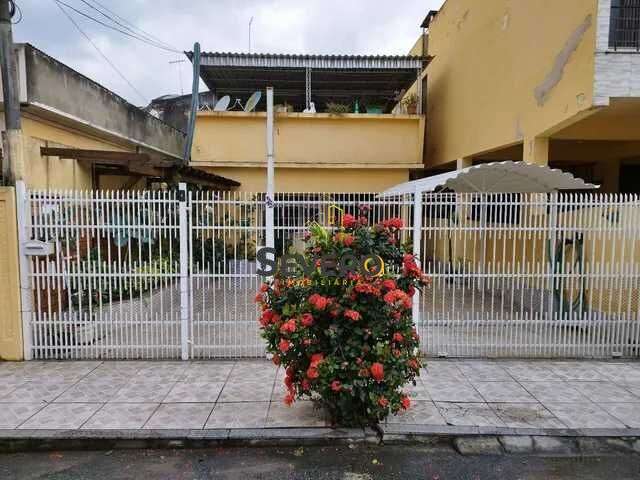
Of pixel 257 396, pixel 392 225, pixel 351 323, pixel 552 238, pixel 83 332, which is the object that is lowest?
pixel 257 396

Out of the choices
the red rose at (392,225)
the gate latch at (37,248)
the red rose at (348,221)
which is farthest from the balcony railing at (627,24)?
the gate latch at (37,248)

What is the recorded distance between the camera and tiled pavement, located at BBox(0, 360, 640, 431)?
398 cm

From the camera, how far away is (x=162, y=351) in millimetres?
5539

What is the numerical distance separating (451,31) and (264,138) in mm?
5867

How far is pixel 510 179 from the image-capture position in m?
7.00

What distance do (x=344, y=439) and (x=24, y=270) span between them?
13.7 ft

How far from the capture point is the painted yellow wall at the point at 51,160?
20.4ft

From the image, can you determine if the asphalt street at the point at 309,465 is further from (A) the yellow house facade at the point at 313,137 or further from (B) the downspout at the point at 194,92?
(A) the yellow house facade at the point at 313,137

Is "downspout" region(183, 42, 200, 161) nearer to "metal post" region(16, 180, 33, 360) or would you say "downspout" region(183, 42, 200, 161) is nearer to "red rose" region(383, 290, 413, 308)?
"metal post" region(16, 180, 33, 360)

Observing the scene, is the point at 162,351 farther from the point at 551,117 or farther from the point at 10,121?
the point at 551,117

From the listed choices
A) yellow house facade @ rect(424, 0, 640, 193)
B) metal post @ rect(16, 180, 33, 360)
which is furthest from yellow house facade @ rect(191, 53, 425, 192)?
metal post @ rect(16, 180, 33, 360)

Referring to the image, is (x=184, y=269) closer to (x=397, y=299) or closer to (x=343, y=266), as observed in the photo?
(x=343, y=266)

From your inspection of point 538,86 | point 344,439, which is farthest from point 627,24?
point 344,439

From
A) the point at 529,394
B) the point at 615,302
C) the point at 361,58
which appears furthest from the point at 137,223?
the point at 361,58
